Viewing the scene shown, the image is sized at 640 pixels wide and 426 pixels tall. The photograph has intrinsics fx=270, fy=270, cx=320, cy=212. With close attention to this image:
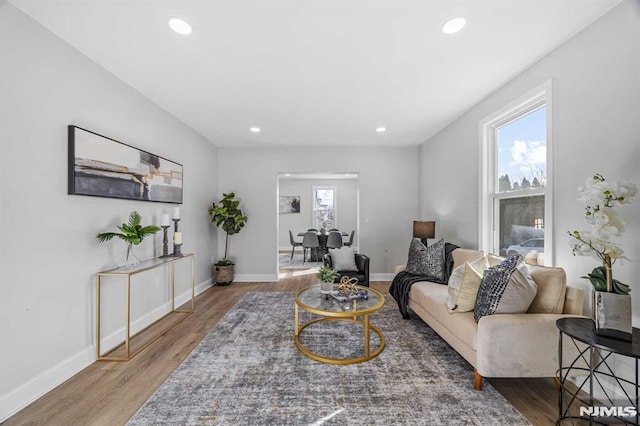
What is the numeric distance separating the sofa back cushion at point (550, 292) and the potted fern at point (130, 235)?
132 inches

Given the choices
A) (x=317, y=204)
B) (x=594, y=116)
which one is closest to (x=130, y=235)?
(x=594, y=116)

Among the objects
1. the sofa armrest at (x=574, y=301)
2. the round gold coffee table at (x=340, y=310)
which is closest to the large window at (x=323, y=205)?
the round gold coffee table at (x=340, y=310)

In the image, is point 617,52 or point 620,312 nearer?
point 620,312

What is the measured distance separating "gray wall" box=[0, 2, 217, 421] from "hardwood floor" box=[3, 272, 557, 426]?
0.13 m

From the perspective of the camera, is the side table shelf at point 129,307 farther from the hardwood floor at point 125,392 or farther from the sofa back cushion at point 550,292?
the sofa back cushion at point 550,292

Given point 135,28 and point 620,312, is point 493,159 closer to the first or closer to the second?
A: point 620,312

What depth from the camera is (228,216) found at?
15.8 feet

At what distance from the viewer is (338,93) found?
9.75 ft

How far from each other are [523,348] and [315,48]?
2.66 metres

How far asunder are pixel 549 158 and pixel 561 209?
44 centimetres

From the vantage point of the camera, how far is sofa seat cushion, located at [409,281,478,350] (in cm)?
205

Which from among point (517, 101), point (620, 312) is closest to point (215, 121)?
point (517, 101)

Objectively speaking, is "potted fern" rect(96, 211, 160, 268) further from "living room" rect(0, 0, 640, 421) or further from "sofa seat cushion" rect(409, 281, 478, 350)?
"sofa seat cushion" rect(409, 281, 478, 350)

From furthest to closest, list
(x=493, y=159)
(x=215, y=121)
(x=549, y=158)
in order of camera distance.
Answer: (x=215, y=121)
(x=493, y=159)
(x=549, y=158)
